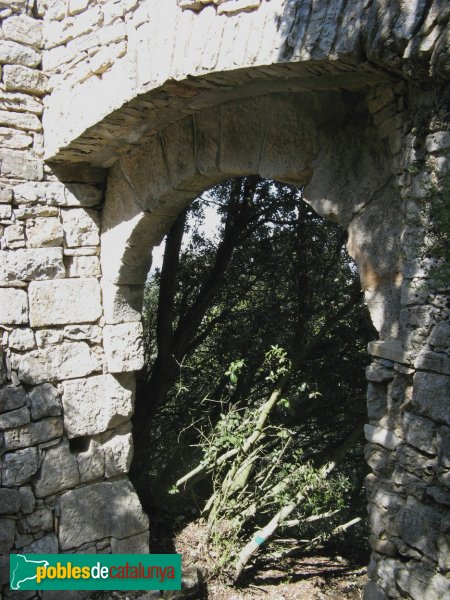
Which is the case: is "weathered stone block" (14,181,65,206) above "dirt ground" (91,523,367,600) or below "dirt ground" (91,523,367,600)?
above

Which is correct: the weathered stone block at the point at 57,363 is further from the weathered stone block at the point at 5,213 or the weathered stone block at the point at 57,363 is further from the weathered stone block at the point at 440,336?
the weathered stone block at the point at 440,336

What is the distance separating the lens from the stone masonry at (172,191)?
205 centimetres

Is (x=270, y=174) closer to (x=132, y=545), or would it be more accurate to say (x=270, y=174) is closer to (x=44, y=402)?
(x=44, y=402)

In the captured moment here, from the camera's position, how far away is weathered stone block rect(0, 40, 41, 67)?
321cm

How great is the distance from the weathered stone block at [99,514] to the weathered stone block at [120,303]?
3.41 feet

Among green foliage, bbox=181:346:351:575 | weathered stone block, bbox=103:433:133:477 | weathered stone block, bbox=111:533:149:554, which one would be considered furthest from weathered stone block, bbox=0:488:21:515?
green foliage, bbox=181:346:351:575

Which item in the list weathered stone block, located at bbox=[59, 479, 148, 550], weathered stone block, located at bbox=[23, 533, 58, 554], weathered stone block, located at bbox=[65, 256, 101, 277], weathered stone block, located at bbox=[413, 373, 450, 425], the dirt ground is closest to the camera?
weathered stone block, located at bbox=[413, 373, 450, 425]

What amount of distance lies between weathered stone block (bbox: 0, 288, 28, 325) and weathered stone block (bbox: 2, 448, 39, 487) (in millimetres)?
736

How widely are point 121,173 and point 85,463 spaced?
5.84 feet

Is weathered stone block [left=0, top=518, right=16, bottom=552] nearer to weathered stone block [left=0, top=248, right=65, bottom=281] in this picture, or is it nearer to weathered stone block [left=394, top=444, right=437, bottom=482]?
weathered stone block [left=0, top=248, right=65, bottom=281]

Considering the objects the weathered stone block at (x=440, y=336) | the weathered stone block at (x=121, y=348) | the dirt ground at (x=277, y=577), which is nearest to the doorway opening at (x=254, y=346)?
the dirt ground at (x=277, y=577)

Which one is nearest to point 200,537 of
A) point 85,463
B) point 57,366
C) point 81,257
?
point 85,463

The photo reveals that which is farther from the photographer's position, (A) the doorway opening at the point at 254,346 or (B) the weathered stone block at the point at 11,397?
(A) the doorway opening at the point at 254,346

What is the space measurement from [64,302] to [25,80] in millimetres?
Result: 1282
